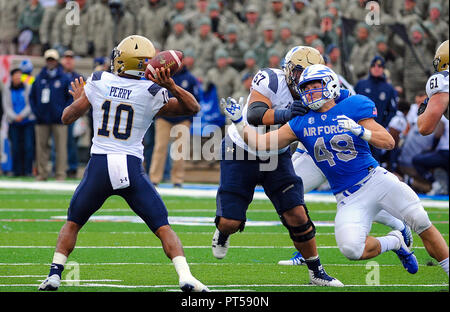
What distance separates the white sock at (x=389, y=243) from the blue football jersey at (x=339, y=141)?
47cm

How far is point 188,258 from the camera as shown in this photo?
8.02 metres

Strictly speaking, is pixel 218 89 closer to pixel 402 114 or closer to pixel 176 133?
pixel 176 133

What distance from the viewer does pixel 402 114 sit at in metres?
14.9

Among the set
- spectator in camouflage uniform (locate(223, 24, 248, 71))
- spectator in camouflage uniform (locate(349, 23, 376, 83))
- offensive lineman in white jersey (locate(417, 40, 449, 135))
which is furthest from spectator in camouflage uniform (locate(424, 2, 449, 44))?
offensive lineman in white jersey (locate(417, 40, 449, 135))

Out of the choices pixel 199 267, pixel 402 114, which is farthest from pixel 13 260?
A: pixel 402 114

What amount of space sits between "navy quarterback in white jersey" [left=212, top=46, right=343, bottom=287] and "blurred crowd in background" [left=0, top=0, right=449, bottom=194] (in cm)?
640

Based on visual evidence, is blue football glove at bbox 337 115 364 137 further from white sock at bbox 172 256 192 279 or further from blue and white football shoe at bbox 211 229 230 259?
blue and white football shoe at bbox 211 229 230 259

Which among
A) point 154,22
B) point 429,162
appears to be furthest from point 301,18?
point 429,162

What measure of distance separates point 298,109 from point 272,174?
2.13 feet

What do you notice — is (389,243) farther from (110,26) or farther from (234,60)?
(110,26)

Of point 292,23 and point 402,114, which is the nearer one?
point 402,114

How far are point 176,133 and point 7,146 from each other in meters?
4.30

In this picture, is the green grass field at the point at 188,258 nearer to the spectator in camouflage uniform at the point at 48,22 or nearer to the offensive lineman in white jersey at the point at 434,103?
the offensive lineman in white jersey at the point at 434,103

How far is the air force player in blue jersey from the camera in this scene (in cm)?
609
